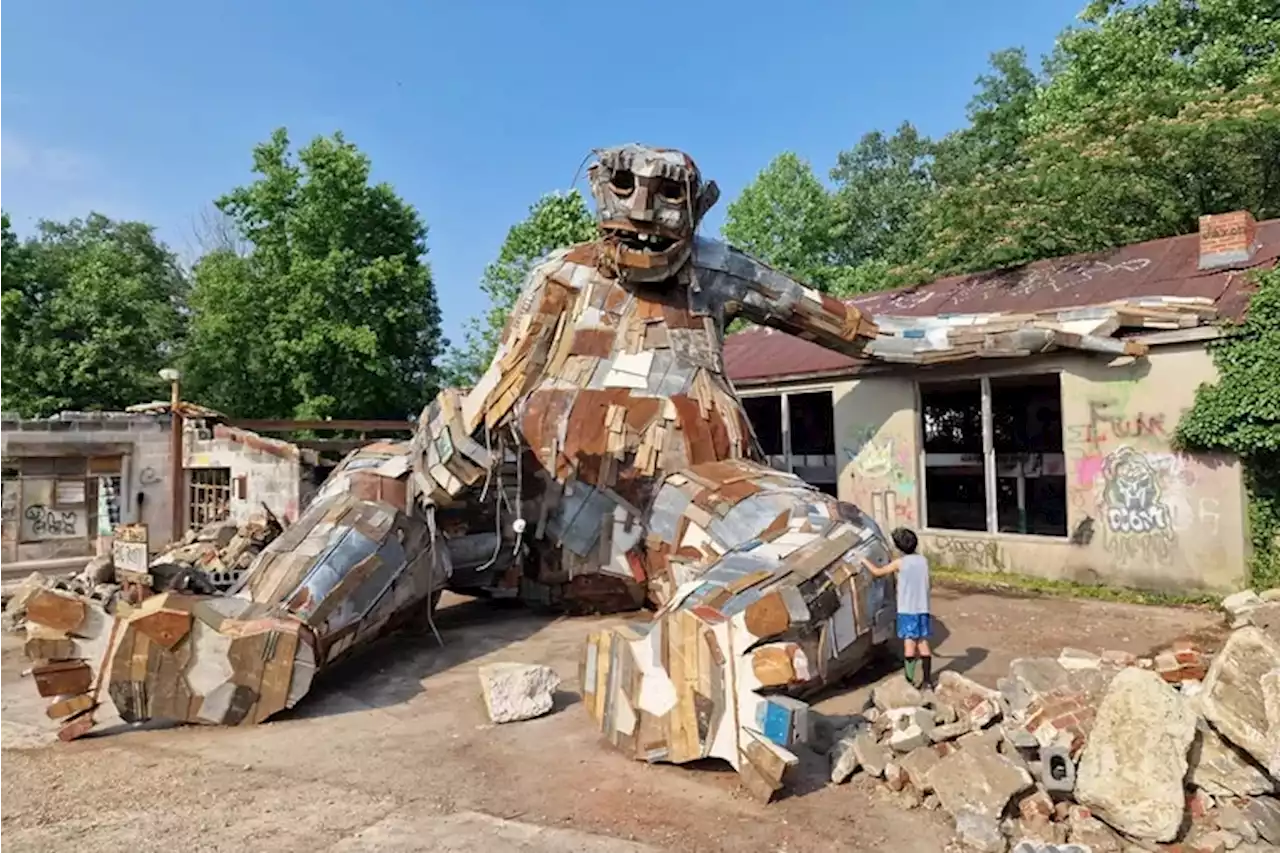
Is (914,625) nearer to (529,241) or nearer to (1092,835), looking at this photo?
(1092,835)

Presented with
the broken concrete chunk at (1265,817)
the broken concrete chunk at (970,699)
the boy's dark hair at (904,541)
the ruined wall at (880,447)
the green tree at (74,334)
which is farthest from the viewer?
the green tree at (74,334)

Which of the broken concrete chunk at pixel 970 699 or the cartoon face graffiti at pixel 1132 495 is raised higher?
the cartoon face graffiti at pixel 1132 495

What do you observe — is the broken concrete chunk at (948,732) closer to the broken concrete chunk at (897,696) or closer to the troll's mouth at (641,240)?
the broken concrete chunk at (897,696)

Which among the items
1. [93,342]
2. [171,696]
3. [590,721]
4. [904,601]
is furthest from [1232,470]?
[93,342]

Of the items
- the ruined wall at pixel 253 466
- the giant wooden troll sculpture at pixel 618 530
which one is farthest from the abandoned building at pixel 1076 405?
the ruined wall at pixel 253 466

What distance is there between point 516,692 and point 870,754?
174 cm

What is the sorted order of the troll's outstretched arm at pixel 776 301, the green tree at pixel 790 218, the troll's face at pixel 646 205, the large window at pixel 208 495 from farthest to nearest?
the green tree at pixel 790 218 → the large window at pixel 208 495 → the troll's outstretched arm at pixel 776 301 → the troll's face at pixel 646 205

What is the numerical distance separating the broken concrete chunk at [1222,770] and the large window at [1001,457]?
20.6 feet

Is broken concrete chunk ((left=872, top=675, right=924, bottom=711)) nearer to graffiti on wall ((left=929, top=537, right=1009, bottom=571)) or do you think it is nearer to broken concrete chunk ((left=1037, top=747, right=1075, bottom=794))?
broken concrete chunk ((left=1037, top=747, right=1075, bottom=794))

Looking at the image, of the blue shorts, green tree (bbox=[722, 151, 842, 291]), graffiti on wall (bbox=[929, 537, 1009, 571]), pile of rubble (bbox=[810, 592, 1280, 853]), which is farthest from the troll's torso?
green tree (bbox=[722, 151, 842, 291])

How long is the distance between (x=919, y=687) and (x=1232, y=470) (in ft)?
14.5

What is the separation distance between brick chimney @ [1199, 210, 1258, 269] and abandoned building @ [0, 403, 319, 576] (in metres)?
11.1

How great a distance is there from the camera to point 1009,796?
3.18 metres

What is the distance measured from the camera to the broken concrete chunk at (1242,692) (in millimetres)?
3184
